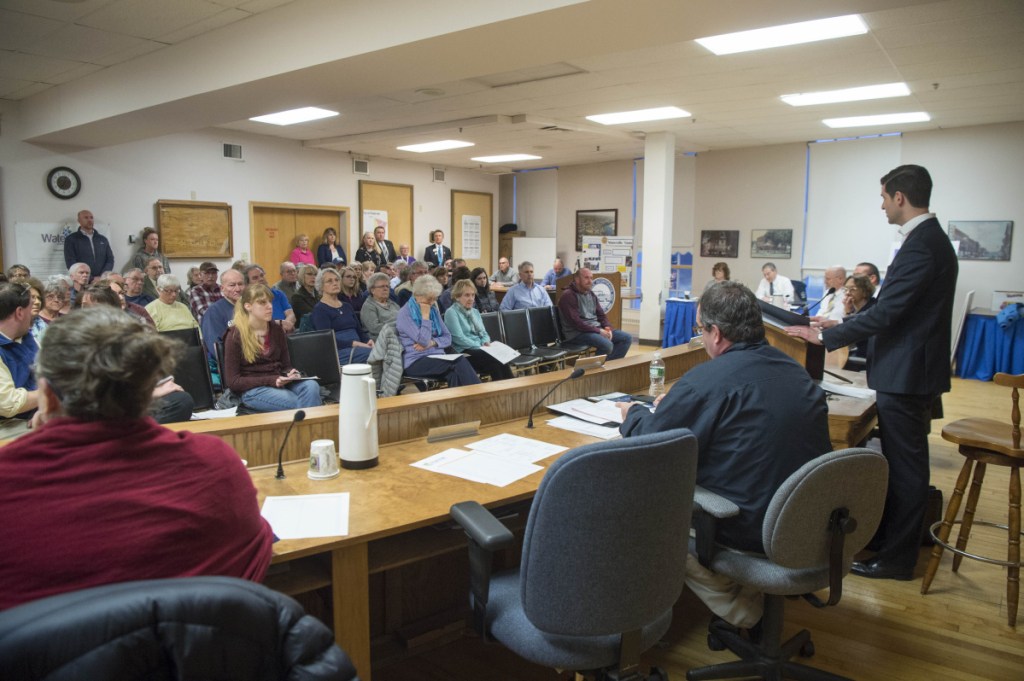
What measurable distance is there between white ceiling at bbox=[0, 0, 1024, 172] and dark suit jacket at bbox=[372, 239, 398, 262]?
8.49ft

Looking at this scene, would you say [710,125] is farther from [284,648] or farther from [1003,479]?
[284,648]

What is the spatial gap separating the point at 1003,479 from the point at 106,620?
4.92 metres

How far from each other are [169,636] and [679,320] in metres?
8.22

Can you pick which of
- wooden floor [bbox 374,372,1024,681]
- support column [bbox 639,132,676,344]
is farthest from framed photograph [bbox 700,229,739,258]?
wooden floor [bbox 374,372,1024,681]

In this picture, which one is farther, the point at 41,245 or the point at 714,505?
the point at 41,245

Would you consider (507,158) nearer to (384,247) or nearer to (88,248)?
(384,247)

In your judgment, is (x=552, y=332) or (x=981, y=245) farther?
(x=981, y=245)

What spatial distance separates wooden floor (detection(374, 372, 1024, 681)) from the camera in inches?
87.1

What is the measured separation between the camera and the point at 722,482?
1.90 m

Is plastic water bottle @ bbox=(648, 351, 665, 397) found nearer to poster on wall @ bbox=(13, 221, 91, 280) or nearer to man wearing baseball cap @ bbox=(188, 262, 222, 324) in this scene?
man wearing baseball cap @ bbox=(188, 262, 222, 324)

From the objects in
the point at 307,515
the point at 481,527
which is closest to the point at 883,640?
the point at 481,527

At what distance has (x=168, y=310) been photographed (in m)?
4.99

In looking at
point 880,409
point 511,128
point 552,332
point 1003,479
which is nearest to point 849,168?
point 511,128

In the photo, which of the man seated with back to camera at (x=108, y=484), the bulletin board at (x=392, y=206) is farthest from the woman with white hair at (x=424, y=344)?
the bulletin board at (x=392, y=206)
